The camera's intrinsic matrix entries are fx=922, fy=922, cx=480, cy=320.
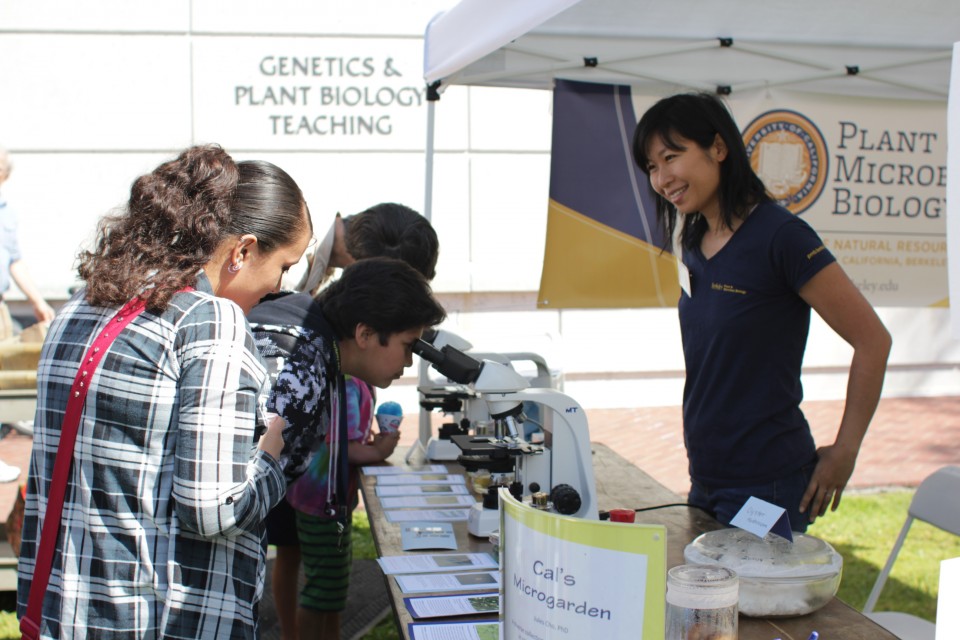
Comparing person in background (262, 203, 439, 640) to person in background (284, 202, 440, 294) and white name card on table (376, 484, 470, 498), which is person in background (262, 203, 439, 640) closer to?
person in background (284, 202, 440, 294)

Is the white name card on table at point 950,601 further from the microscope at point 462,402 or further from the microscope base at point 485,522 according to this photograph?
the microscope at point 462,402

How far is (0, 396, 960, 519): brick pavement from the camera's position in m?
6.02

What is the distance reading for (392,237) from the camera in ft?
10.6

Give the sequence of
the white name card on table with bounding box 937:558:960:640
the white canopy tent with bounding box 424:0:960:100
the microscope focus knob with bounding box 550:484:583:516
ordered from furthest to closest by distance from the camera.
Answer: the white canopy tent with bounding box 424:0:960:100
the microscope focus knob with bounding box 550:484:583:516
the white name card on table with bounding box 937:558:960:640

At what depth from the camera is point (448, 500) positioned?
8.93ft

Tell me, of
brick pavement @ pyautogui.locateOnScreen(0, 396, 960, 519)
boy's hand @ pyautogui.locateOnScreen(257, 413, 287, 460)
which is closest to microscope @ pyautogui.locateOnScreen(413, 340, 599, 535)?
boy's hand @ pyautogui.locateOnScreen(257, 413, 287, 460)

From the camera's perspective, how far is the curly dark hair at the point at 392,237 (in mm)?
3229

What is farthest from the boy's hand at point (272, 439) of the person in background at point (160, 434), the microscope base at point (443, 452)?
the microscope base at point (443, 452)

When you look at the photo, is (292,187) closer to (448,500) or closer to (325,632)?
(448,500)

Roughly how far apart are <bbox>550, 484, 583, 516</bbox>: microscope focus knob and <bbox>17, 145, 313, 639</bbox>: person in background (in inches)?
31.1

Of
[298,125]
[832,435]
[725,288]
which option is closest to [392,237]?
[725,288]

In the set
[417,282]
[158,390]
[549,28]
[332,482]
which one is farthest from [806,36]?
[158,390]

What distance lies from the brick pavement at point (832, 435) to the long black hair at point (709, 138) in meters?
3.46

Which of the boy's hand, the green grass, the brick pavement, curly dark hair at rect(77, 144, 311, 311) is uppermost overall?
curly dark hair at rect(77, 144, 311, 311)
